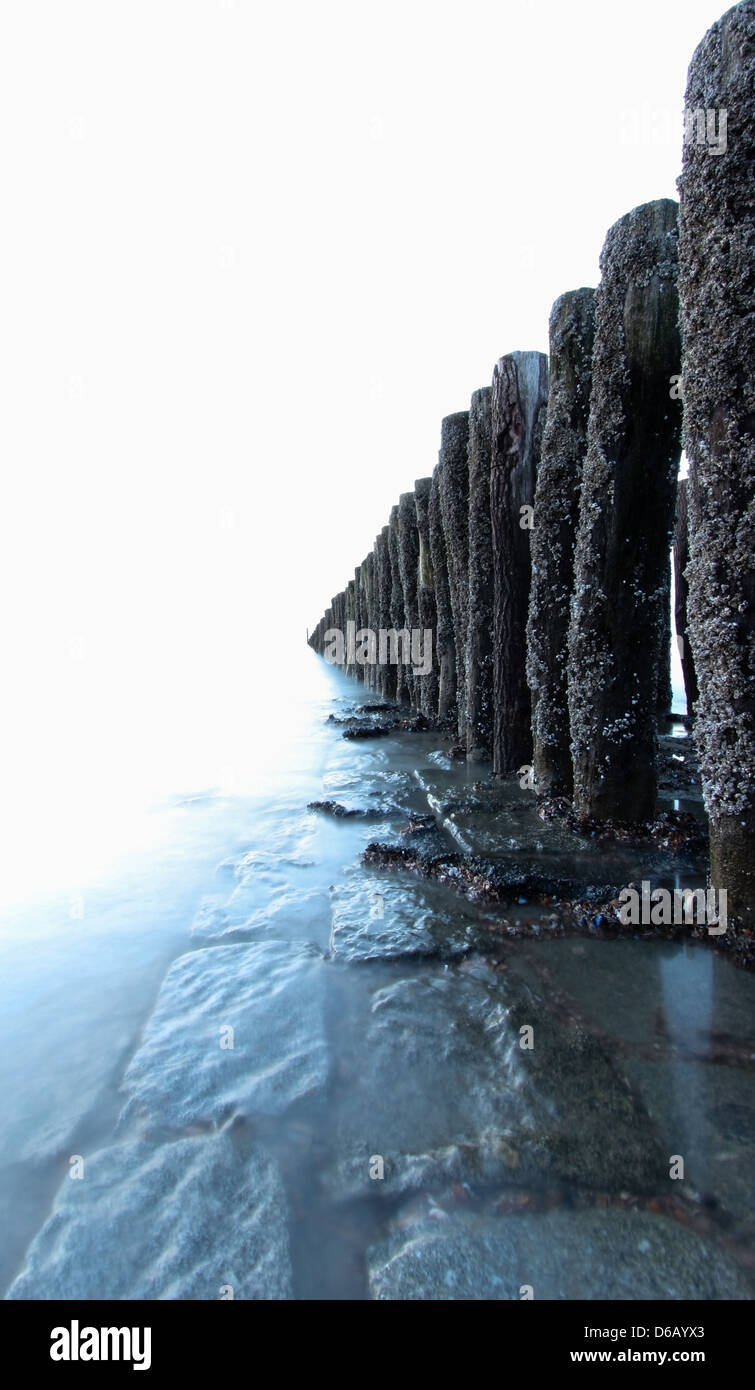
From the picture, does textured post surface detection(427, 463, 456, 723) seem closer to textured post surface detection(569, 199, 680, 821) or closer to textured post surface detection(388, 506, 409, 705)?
textured post surface detection(388, 506, 409, 705)

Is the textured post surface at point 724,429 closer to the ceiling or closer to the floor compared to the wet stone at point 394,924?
closer to the ceiling

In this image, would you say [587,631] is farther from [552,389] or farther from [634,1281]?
[634,1281]

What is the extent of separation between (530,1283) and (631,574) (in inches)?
117

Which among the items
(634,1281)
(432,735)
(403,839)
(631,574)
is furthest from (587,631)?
(432,735)

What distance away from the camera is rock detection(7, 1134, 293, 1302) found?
1.33m

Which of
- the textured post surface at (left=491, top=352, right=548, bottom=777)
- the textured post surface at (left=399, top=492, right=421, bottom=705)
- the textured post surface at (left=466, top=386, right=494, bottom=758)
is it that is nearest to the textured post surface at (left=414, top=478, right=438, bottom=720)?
the textured post surface at (left=399, top=492, right=421, bottom=705)

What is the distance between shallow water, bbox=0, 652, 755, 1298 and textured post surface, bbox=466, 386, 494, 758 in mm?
2422

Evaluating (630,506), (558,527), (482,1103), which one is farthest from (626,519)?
(482,1103)

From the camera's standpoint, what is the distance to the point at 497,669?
5035 millimetres

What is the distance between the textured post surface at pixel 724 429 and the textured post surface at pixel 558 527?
1.38 metres

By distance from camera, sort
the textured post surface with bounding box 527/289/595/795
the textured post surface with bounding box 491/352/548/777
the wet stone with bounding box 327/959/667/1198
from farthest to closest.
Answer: the textured post surface with bounding box 491/352/548/777
the textured post surface with bounding box 527/289/595/795
the wet stone with bounding box 327/959/667/1198

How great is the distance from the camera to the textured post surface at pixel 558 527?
12.9 feet

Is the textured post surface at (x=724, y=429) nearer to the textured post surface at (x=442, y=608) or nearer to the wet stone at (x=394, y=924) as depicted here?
the wet stone at (x=394, y=924)

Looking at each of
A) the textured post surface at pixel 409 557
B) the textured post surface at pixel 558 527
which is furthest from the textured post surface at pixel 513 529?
the textured post surface at pixel 409 557
